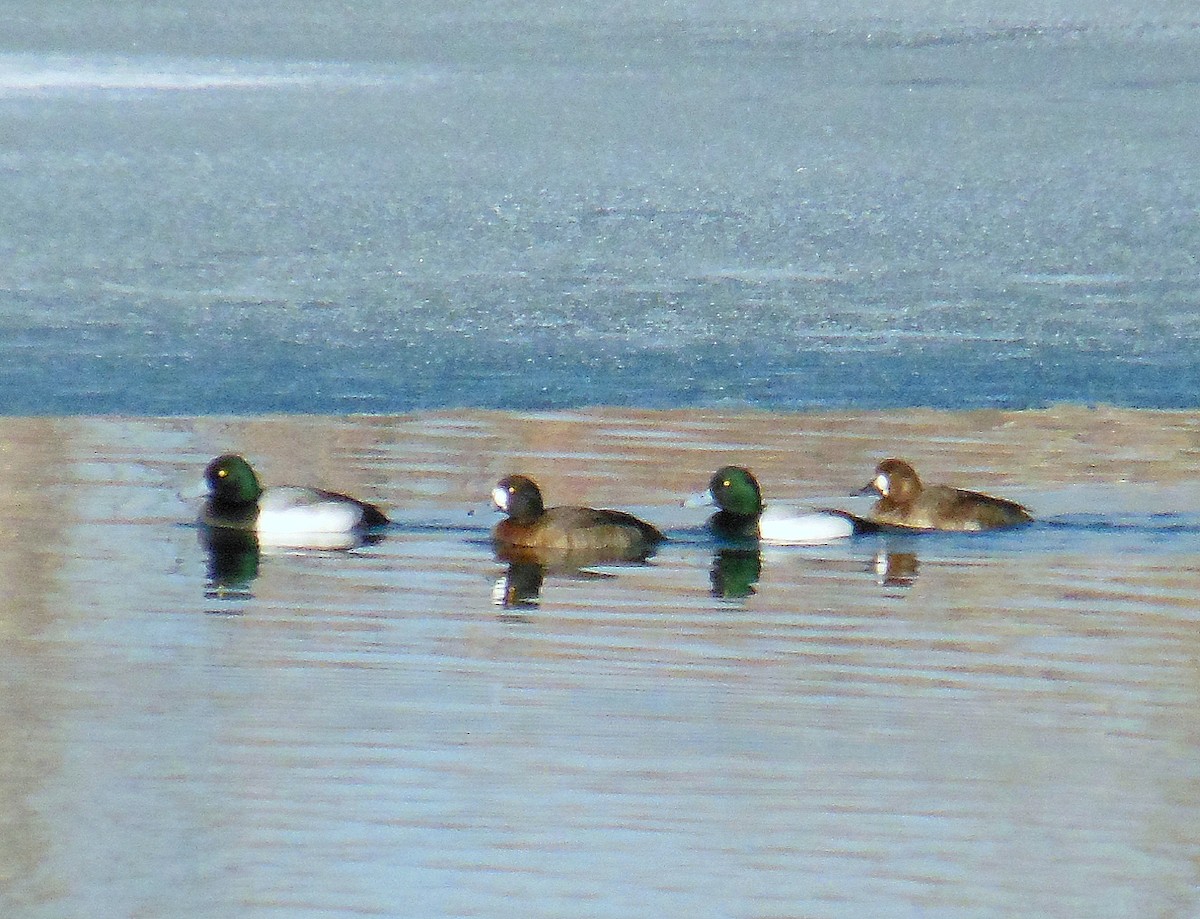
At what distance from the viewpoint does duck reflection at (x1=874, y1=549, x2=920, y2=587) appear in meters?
7.80

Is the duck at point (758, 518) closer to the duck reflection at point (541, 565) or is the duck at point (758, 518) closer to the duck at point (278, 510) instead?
the duck reflection at point (541, 565)

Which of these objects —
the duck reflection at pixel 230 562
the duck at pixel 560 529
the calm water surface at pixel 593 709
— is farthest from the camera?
the duck at pixel 560 529

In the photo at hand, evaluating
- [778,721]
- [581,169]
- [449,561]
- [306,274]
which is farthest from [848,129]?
[778,721]

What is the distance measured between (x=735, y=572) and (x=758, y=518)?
511 millimetres

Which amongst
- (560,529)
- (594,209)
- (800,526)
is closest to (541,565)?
(560,529)

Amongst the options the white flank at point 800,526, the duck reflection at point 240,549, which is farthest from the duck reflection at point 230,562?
the white flank at point 800,526

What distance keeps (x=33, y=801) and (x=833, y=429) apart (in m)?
5.72

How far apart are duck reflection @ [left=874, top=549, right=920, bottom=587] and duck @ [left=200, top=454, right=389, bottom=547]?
1.75 metres

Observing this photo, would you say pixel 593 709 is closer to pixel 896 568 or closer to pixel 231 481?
pixel 896 568

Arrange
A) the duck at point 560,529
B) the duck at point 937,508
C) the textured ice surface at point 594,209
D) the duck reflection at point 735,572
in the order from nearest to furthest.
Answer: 1. the duck reflection at point 735,572
2. the duck at point 560,529
3. the duck at point 937,508
4. the textured ice surface at point 594,209

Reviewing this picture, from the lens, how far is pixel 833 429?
10.2 meters

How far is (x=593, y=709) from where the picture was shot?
5.75 metres

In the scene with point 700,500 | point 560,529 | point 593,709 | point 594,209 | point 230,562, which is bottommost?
point 593,709

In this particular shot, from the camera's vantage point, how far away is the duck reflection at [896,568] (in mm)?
7797
